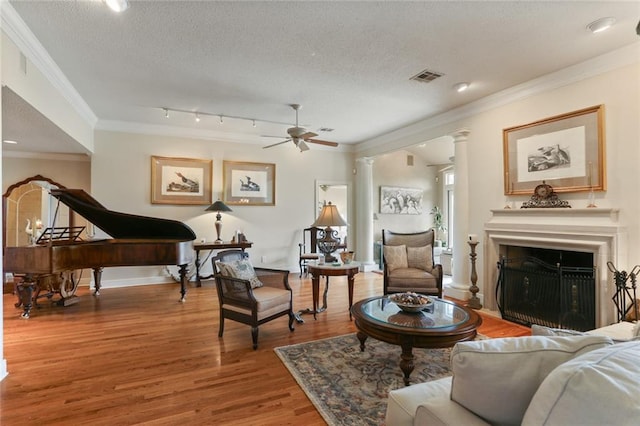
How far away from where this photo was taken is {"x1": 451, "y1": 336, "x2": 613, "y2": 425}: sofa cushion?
3.17ft

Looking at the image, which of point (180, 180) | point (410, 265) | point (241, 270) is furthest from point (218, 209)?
point (410, 265)

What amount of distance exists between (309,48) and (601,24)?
2.56 metres

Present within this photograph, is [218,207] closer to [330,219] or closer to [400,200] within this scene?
[330,219]

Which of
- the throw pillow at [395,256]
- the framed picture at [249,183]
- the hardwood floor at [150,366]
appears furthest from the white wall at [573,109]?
the framed picture at [249,183]

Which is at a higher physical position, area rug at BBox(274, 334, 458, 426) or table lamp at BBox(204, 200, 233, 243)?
table lamp at BBox(204, 200, 233, 243)

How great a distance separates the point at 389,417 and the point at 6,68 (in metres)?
3.74

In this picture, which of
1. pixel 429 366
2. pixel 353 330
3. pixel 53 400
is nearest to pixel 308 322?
pixel 353 330

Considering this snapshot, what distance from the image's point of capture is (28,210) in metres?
5.98

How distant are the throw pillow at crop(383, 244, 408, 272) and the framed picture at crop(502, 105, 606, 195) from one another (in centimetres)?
160

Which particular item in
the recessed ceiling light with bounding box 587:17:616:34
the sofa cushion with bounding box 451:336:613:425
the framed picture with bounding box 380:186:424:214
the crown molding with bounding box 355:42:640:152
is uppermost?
the recessed ceiling light with bounding box 587:17:616:34

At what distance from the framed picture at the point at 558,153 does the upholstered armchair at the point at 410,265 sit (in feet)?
4.43

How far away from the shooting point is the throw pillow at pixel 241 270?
3.29 metres

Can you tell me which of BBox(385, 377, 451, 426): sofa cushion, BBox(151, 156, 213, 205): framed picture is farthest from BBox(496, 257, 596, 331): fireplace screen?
BBox(151, 156, 213, 205): framed picture

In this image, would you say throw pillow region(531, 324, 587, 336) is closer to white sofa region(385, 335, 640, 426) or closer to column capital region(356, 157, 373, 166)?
white sofa region(385, 335, 640, 426)
